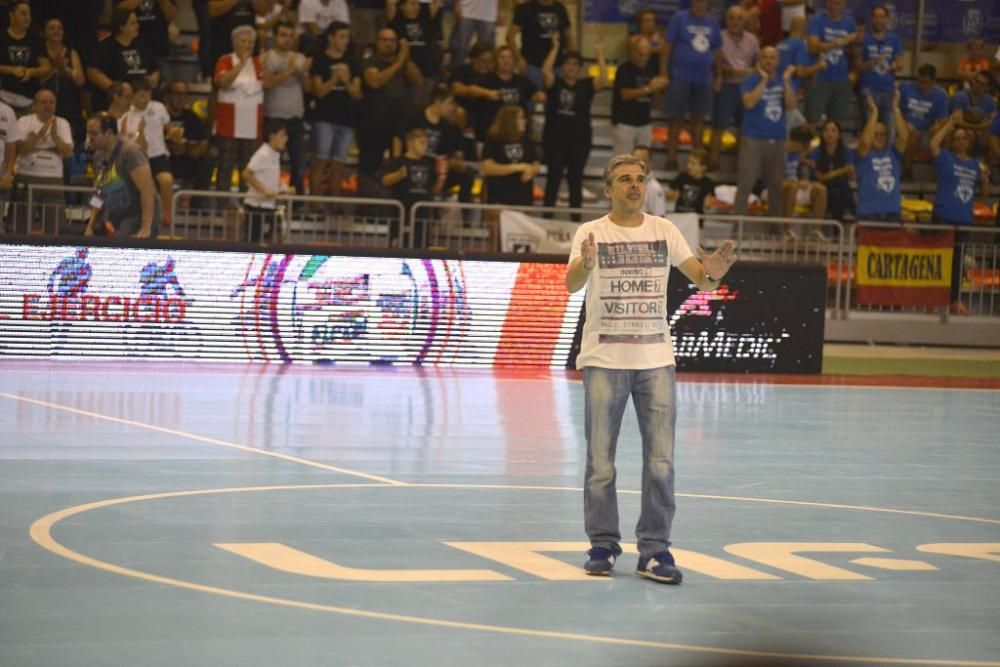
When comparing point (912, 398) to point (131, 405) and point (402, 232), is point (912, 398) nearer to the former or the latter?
point (402, 232)

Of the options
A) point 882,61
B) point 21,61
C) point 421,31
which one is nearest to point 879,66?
point 882,61

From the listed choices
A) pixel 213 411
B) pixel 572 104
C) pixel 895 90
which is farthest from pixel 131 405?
pixel 895 90

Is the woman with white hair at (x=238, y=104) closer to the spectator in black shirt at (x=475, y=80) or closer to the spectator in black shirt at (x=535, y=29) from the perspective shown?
the spectator in black shirt at (x=475, y=80)

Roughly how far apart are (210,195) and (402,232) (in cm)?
244

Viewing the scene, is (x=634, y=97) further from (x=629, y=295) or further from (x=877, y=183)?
(x=629, y=295)

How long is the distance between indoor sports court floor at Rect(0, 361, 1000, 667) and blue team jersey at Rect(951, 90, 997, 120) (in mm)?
11707

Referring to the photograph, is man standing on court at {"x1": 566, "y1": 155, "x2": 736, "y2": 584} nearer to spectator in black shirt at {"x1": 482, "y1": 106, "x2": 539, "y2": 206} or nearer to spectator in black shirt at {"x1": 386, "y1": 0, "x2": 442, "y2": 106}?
spectator in black shirt at {"x1": 482, "y1": 106, "x2": 539, "y2": 206}

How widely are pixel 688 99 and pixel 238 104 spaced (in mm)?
7188

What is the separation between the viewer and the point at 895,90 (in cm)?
2556

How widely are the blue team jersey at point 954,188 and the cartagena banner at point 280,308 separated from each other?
306 inches

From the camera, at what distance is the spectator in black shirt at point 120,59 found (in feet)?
69.1

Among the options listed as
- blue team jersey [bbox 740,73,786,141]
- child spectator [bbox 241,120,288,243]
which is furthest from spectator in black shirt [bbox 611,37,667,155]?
child spectator [bbox 241,120,288,243]

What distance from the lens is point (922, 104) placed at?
85.9 ft

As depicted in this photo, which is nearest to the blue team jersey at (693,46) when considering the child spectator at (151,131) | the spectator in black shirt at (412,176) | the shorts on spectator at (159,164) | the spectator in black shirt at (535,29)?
the spectator in black shirt at (535,29)
